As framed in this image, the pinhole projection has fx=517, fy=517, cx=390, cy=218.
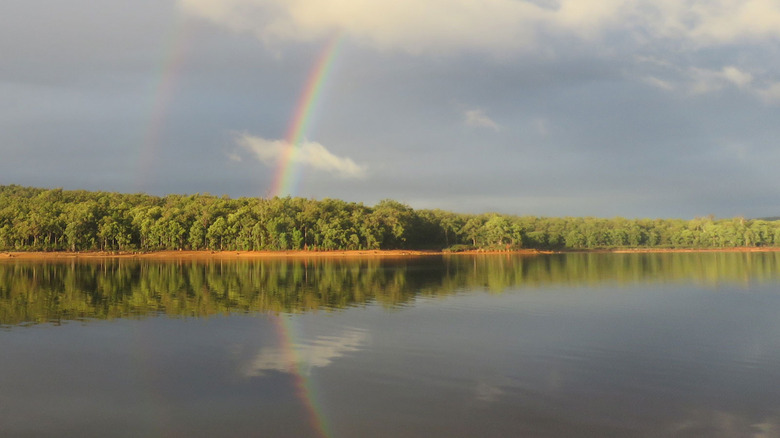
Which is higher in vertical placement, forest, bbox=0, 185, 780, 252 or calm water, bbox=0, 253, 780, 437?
forest, bbox=0, 185, 780, 252

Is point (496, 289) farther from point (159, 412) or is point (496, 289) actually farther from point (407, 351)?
point (159, 412)

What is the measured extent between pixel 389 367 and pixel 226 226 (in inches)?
3476

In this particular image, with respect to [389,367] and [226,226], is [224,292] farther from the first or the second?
[226,226]

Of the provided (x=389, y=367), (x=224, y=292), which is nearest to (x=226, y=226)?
(x=224, y=292)

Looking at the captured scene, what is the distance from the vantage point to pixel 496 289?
35219 millimetres

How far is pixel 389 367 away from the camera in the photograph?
567 inches

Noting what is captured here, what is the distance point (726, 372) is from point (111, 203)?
12194cm

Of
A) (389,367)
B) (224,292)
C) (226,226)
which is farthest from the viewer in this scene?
(226,226)

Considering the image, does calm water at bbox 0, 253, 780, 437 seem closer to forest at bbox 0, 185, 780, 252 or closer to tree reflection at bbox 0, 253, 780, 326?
tree reflection at bbox 0, 253, 780, 326

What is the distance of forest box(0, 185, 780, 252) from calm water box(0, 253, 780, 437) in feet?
229

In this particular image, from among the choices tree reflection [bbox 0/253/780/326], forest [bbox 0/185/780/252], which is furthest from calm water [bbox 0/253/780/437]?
forest [bbox 0/185/780/252]

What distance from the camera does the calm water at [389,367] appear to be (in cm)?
1038

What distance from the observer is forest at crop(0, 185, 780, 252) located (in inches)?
3740

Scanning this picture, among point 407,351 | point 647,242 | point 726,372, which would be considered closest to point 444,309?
point 407,351
